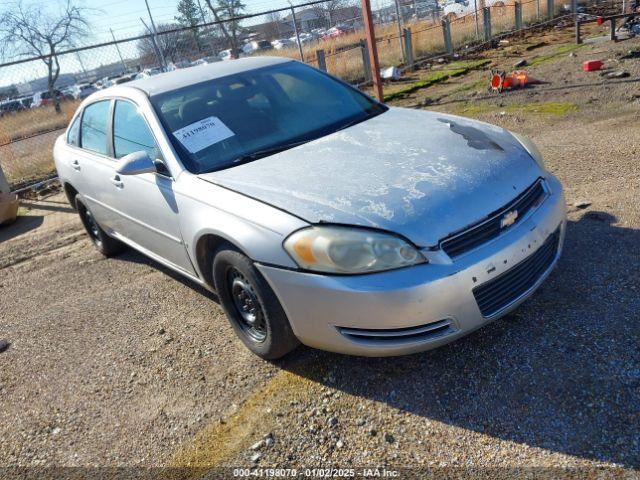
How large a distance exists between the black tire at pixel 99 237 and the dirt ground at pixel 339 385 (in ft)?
2.17

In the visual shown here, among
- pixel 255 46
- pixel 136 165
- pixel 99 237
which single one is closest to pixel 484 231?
pixel 136 165

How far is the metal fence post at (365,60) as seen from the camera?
1227 centimetres

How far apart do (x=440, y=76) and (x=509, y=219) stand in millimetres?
10122

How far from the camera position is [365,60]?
40.9 feet

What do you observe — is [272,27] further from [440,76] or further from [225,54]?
[440,76]

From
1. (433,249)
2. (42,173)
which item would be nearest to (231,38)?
(42,173)

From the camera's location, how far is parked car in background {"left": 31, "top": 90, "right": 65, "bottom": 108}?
11125mm

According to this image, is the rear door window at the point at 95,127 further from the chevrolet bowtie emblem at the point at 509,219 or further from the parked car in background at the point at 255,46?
the parked car in background at the point at 255,46

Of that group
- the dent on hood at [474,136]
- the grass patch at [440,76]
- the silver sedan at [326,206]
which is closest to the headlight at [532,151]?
the silver sedan at [326,206]

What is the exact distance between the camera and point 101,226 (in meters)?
4.97

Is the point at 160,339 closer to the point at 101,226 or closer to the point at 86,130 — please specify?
the point at 101,226

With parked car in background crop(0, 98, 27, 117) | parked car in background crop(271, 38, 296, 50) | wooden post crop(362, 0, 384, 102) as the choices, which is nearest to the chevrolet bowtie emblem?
wooden post crop(362, 0, 384, 102)

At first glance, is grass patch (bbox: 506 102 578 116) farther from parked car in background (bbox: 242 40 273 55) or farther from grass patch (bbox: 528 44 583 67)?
parked car in background (bbox: 242 40 273 55)

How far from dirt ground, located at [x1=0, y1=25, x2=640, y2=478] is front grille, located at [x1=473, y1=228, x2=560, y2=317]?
314mm
